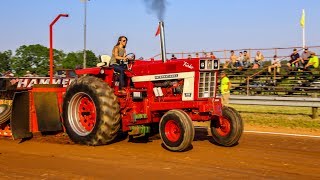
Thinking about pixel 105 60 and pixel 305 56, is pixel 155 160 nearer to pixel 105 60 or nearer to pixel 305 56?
pixel 105 60

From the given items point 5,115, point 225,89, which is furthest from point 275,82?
point 5,115

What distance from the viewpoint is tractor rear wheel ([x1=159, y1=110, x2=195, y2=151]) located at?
729 cm

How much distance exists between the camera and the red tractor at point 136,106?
25.4ft

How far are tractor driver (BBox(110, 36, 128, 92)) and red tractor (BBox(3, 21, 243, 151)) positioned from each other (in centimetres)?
13

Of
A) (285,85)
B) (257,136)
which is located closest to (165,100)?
(257,136)

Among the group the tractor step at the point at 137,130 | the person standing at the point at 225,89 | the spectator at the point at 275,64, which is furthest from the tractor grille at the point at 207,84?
the spectator at the point at 275,64

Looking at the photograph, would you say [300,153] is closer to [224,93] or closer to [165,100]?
[165,100]

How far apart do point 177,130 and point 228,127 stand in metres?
1.13

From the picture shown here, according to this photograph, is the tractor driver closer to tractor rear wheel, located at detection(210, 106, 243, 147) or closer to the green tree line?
tractor rear wheel, located at detection(210, 106, 243, 147)

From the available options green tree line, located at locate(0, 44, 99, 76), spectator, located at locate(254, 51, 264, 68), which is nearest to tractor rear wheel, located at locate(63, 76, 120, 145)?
spectator, located at locate(254, 51, 264, 68)

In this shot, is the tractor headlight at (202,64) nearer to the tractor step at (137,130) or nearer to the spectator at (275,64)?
the tractor step at (137,130)

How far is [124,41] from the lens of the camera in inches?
347

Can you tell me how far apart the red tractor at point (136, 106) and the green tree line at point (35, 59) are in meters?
54.6

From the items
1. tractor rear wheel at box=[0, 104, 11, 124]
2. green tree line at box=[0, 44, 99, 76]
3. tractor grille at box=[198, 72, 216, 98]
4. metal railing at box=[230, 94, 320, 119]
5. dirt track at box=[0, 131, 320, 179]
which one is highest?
green tree line at box=[0, 44, 99, 76]
